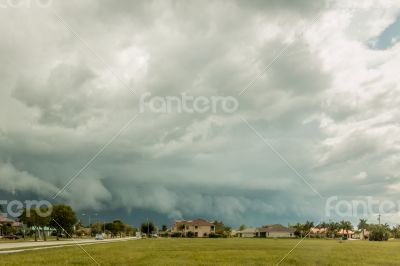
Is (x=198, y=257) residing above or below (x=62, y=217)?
above

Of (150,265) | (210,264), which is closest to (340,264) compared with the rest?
(210,264)

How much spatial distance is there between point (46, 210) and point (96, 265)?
119600 millimetres

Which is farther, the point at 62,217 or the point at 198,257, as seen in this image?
the point at 62,217

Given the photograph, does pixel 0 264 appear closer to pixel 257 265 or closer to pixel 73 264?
pixel 73 264

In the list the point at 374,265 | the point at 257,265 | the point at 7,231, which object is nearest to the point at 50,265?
the point at 257,265

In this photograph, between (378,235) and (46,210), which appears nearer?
(46,210)

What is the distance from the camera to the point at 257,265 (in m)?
31.7

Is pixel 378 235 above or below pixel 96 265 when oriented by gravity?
below

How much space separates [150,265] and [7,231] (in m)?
152

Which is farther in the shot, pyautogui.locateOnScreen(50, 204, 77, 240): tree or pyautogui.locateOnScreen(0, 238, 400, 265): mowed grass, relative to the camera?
pyautogui.locateOnScreen(50, 204, 77, 240): tree

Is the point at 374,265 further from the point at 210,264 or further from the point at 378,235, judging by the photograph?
the point at 378,235

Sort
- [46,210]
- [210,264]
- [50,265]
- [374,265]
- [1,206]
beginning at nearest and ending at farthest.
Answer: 1. [50,265]
2. [210,264]
3. [374,265]
4. [46,210]
5. [1,206]

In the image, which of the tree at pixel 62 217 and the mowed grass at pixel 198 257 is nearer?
the mowed grass at pixel 198 257

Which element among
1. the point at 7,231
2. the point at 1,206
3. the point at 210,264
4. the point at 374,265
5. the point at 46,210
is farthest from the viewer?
the point at 1,206
